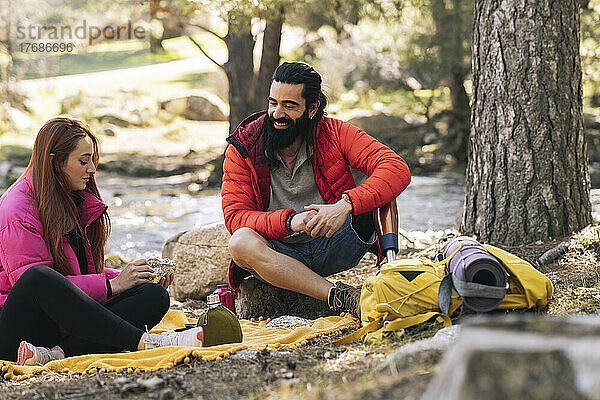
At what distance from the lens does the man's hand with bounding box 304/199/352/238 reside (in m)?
3.53

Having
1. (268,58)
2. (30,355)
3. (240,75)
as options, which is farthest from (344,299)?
(240,75)

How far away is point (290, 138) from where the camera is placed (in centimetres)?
384

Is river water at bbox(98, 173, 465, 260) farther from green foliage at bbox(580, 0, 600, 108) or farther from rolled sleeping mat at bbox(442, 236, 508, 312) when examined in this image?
rolled sleeping mat at bbox(442, 236, 508, 312)

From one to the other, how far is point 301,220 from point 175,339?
0.85 metres

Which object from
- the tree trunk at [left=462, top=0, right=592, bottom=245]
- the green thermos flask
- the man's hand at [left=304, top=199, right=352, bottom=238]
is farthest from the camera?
the tree trunk at [left=462, top=0, right=592, bottom=245]

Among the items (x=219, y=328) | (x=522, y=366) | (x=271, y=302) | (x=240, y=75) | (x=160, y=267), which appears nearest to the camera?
(x=522, y=366)

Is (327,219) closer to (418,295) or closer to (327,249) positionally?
(327,249)

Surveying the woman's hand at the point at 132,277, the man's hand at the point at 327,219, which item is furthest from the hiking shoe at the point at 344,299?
the woman's hand at the point at 132,277

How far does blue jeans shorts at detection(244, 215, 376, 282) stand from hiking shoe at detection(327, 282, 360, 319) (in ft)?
0.75

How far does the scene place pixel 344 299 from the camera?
3543 millimetres

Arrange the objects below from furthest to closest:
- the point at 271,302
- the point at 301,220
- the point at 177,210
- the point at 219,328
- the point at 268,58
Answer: the point at 268,58 < the point at 177,210 < the point at 271,302 < the point at 301,220 < the point at 219,328

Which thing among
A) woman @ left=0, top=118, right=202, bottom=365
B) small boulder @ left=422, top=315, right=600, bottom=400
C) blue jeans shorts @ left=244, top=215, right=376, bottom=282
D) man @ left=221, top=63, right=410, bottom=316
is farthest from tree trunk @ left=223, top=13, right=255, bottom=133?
small boulder @ left=422, top=315, right=600, bottom=400

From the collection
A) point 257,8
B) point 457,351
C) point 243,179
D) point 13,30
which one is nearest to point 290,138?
point 243,179

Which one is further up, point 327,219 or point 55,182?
point 55,182
